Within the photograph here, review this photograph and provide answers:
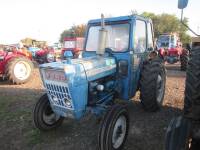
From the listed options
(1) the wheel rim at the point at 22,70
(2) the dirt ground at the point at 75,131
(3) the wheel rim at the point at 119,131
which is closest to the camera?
(3) the wheel rim at the point at 119,131

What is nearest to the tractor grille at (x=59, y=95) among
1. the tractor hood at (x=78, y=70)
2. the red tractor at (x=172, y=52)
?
the tractor hood at (x=78, y=70)

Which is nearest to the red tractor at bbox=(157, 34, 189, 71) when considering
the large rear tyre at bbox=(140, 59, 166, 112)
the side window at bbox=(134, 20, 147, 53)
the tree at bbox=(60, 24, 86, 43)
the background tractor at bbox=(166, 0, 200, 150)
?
the side window at bbox=(134, 20, 147, 53)

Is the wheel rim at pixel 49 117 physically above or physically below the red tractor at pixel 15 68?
below

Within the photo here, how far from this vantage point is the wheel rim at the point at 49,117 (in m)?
4.61

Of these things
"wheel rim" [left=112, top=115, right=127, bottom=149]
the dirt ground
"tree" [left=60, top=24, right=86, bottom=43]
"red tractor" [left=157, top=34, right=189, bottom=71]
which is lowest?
the dirt ground

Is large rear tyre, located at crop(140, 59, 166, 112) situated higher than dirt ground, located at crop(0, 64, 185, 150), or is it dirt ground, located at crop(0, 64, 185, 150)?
large rear tyre, located at crop(140, 59, 166, 112)

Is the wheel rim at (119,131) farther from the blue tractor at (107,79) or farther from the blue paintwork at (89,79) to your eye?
the blue paintwork at (89,79)

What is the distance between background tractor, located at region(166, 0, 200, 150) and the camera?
7.86 feet

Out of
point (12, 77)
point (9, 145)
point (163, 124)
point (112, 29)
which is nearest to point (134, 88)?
point (163, 124)

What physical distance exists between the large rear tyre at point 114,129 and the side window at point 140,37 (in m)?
1.59

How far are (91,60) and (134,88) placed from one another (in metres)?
1.36

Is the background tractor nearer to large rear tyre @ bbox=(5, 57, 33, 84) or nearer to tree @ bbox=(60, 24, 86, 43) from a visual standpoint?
large rear tyre @ bbox=(5, 57, 33, 84)

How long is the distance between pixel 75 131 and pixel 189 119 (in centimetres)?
246

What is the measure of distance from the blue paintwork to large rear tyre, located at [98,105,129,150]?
0.39m
